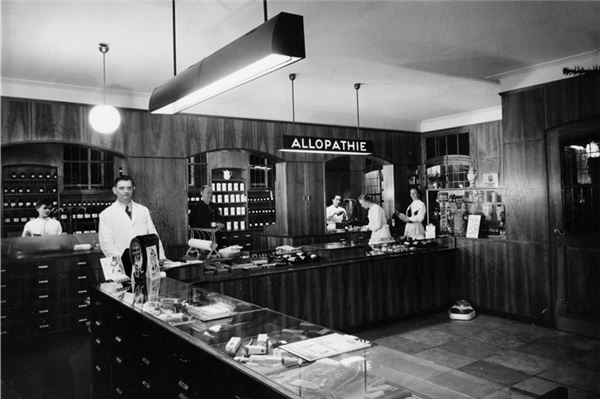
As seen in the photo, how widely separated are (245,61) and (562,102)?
5266mm

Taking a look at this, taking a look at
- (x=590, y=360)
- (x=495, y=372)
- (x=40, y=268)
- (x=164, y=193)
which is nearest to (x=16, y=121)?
(x=40, y=268)

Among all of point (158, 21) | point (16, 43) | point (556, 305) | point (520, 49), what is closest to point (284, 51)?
point (158, 21)

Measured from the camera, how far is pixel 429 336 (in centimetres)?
605

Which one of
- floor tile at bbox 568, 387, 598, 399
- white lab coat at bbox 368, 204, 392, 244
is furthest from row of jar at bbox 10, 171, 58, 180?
floor tile at bbox 568, 387, 598, 399

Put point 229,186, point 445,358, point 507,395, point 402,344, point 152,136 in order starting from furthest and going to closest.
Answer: point 229,186 < point 152,136 < point 402,344 < point 445,358 < point 507,395

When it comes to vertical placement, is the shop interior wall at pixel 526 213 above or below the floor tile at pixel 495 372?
above

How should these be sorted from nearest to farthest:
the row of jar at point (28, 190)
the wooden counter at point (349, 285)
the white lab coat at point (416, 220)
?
the wooden counter at point (349, 285) → the white lab coat at point (416, 220) → the row of jar at point (28, 190)

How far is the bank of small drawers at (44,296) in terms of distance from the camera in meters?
6.28

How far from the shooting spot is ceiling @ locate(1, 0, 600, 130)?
4.35 meters

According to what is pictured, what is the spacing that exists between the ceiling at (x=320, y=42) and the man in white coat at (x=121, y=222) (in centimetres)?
163

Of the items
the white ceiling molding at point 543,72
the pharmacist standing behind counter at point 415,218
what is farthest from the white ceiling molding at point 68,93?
the white ceiling molding at point 543,72

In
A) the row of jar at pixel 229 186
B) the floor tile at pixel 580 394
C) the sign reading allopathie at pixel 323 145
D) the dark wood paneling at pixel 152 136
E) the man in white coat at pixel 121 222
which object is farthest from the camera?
the row of jar at pixel 229 186

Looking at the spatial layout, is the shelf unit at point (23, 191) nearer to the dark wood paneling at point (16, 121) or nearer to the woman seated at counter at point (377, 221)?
the dark wood paneling at point (16, 121)

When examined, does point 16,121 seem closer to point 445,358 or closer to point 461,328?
point 445,358
